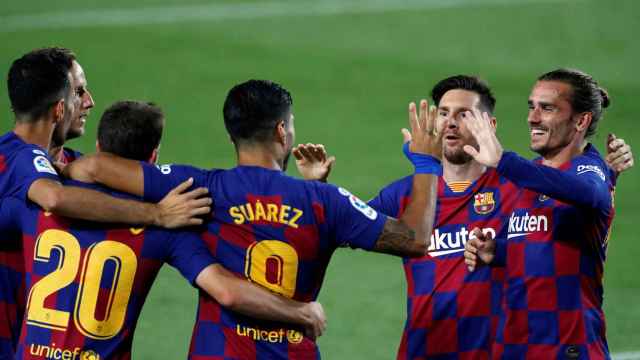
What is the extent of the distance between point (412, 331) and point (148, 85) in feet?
30.5

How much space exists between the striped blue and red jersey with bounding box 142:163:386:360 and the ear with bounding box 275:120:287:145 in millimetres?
210

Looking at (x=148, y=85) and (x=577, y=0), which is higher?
(x=577, y=0)

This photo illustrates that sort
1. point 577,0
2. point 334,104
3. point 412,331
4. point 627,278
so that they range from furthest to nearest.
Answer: point 577,0 < point 334,104 < point 627,278 < point 412,331

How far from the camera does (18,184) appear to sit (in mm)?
6105

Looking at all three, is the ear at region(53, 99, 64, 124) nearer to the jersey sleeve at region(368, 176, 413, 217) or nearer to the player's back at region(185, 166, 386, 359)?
the player's back at region(185, 166, 386, 359)

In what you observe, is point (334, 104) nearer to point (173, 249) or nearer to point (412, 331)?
point (412, 331)

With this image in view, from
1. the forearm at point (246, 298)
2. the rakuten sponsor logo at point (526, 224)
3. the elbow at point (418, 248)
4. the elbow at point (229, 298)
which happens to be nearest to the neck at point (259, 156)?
the forearm at point (246, 298)

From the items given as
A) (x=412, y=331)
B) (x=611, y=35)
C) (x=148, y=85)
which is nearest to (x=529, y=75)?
(x=611, y=35)

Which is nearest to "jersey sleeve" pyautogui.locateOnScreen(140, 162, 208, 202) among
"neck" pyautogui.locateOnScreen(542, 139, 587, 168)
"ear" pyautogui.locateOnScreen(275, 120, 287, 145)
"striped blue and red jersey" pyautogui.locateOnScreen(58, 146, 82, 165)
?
"ear" pyautogui.locateOnScreen(275, 120, 287, 145)

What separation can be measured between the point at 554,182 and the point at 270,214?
1.55m

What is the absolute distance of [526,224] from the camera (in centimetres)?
695

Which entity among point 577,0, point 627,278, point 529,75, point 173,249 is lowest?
point 627,278

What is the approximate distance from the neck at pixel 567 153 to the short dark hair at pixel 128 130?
8.10 feet

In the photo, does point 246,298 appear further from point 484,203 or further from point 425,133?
point 484,203
